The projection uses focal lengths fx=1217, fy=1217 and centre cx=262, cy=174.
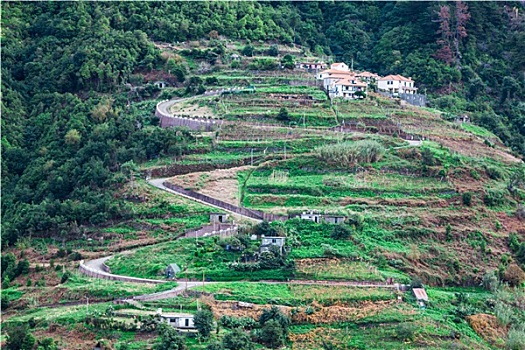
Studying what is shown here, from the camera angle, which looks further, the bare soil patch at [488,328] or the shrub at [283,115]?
the shrub at [283,115]

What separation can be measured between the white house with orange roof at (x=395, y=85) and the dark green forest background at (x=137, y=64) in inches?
96.9

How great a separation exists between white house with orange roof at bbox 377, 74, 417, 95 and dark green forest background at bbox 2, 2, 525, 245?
246cm

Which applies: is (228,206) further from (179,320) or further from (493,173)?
(493,173)

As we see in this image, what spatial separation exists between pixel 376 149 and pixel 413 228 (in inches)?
292

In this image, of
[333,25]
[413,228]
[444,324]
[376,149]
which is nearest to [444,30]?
[333,25]

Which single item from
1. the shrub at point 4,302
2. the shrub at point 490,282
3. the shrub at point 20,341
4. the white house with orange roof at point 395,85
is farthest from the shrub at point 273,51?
the shrub at point 20,341

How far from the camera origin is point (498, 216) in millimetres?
70000

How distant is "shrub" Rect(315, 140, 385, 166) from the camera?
7200cm

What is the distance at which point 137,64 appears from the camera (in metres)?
88.9

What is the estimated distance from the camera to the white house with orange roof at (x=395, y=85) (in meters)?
87.5

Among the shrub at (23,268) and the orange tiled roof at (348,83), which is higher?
the orange tiled roof at (348,83)

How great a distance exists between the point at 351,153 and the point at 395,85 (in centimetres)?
1714

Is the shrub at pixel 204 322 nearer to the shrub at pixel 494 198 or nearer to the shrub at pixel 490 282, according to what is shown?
the shrub at pixel 490 282

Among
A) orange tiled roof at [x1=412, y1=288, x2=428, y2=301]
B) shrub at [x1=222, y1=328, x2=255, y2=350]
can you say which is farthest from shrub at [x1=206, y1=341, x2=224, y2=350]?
orange tiled roof at [x1=412, y1=288, x2=428, y2=301]
